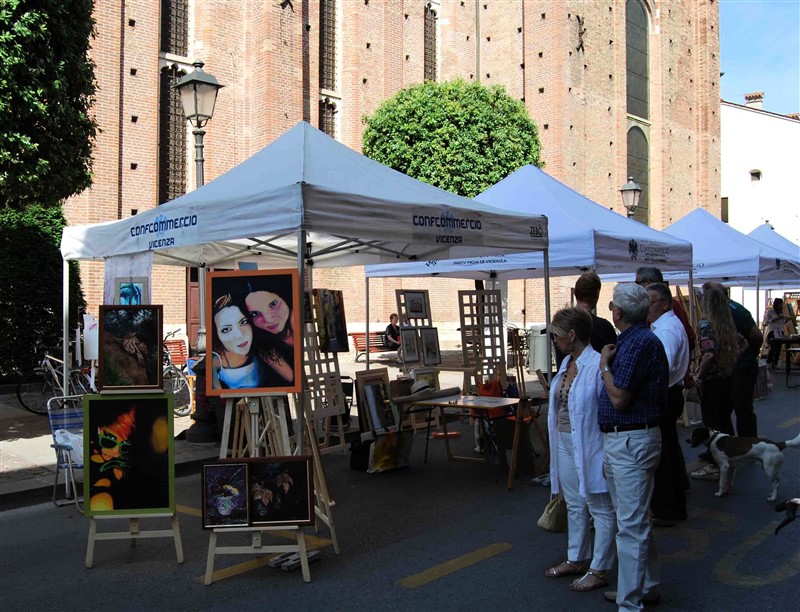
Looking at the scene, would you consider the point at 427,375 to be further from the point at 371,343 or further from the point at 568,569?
the point at 371,343

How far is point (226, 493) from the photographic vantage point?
199 inches

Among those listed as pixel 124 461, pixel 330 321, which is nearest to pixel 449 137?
pixel 330 321

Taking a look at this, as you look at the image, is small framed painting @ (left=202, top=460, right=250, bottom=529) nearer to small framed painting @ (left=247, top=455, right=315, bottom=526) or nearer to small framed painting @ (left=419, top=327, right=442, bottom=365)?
small framed painting @ (left=247, top=455, right=315, bottom=526)

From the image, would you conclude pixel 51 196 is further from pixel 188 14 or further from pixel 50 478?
pixel 188 14

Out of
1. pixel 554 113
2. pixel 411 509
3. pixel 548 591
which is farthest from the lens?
pixel 554 113

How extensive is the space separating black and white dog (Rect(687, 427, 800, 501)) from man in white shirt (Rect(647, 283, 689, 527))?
0.86 meters

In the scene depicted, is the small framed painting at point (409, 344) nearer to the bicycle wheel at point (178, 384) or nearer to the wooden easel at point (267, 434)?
the bicycle wheel at point (178, 384)

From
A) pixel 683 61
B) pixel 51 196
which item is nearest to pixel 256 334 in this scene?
pixel 51 196

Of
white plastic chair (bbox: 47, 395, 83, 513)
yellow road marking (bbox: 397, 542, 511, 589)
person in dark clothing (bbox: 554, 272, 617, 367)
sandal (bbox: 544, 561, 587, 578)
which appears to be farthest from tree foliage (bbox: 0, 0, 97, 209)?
sandal (bbox: 544, 561, 587, 578)

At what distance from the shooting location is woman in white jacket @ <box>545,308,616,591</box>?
4.40 m

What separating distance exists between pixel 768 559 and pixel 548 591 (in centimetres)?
186

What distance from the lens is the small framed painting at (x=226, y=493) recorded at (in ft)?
16.5

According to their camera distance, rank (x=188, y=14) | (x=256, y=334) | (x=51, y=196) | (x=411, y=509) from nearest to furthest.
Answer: (x=256, y=334), (x=411, y=509), (x=51, y=196), (x=188, y=14)

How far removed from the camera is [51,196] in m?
10.2
